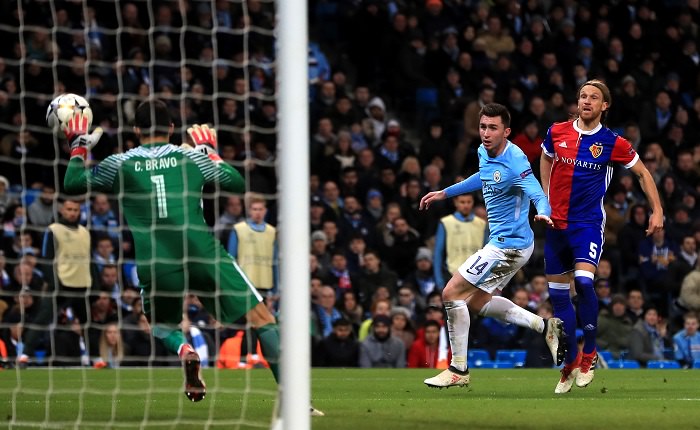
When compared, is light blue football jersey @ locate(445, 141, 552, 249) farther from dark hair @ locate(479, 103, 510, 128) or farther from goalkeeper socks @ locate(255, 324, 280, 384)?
goalkeeper socks @ locate(255, 324, 280, 384)

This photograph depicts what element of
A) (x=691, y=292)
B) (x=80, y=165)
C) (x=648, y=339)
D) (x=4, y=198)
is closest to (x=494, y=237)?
(x=80, y=165)

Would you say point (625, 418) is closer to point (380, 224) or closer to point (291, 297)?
point (291, 297)

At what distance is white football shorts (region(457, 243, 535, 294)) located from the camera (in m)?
10.1

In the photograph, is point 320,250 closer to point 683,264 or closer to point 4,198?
point 4,198

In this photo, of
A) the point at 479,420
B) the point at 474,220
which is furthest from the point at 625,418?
the point at 474,220

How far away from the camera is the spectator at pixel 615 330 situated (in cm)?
1625

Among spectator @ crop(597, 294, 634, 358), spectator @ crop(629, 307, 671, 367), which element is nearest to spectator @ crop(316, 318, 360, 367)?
spectator @ crop(597, 294, 634, 358)

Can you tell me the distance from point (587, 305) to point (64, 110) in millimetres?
4170

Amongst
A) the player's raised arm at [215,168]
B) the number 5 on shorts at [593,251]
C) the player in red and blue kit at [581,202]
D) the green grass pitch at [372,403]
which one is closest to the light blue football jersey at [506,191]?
the player in red and blue kit at [581,202]

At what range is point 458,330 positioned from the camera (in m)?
10.2

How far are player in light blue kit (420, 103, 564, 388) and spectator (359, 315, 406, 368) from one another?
5.28m

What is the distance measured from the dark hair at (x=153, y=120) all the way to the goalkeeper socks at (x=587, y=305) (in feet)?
11.4

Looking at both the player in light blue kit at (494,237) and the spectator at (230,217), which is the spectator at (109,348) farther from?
the player in light blue kit at (494,237)

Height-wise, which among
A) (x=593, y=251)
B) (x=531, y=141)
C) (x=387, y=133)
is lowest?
(x=593, y=251)
